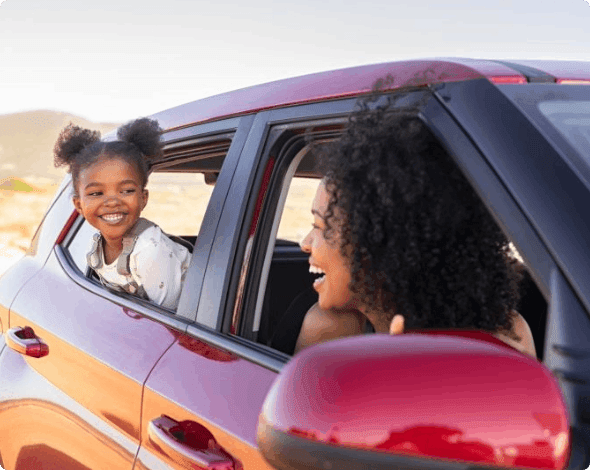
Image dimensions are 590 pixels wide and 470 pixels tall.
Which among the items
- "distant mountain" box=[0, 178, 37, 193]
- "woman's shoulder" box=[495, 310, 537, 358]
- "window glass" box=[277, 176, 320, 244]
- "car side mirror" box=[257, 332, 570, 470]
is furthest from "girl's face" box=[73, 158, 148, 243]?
"distant mountain" box=[0, 178, 37, 193]

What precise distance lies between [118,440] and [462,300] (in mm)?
920

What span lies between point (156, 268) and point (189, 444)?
94 centimetres

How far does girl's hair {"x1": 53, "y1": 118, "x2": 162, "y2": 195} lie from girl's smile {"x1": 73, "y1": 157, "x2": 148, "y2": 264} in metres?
0.03

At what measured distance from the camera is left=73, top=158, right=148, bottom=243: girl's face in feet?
9.42

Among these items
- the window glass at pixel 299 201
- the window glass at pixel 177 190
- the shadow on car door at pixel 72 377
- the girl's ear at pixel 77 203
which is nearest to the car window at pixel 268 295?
the window glass at pixel 299 201

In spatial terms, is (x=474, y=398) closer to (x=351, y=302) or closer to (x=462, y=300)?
(x=462, y=300)

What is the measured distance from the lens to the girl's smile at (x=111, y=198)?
9.39 feet

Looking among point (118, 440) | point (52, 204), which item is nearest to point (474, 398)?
point (118, 440)

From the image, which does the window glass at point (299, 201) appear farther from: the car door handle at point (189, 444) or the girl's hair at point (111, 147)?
the car door handle at point (189, 444)

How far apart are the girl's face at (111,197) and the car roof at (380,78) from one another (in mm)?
695

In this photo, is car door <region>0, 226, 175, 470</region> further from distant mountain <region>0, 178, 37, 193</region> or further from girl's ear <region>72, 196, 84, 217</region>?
distant mountain <region>0, 178, 37, 193</region>

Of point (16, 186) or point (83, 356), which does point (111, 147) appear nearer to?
point (83, 356)

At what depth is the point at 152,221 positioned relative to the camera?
3035mm

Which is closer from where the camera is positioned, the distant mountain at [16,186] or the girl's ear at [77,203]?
the girl's ear at [77,203]
